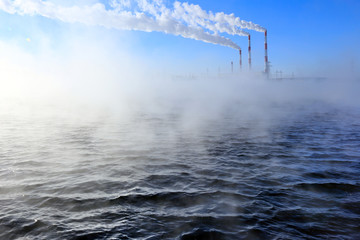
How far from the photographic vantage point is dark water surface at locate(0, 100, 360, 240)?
398 cm

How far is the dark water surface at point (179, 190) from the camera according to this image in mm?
3979

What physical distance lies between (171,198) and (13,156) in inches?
216

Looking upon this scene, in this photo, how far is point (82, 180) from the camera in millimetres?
5980

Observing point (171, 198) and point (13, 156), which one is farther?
point (13, 156)

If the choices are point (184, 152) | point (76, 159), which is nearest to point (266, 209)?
point (184, 152)

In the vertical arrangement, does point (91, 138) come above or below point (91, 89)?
below

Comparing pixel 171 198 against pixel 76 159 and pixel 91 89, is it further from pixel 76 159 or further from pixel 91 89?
pixel 91 89

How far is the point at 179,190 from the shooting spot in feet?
17.8

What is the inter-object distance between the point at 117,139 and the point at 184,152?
333cm

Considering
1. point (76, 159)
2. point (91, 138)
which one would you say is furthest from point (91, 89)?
point (76, 159)

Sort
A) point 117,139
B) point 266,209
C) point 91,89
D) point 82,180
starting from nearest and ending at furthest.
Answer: point 266,209 → point 82,180 → point 117,139 → point 91,89

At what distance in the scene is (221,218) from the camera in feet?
14.2

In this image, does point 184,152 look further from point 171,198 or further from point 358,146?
point 358,146

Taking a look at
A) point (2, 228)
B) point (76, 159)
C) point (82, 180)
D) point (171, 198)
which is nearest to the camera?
point (2, 228)
